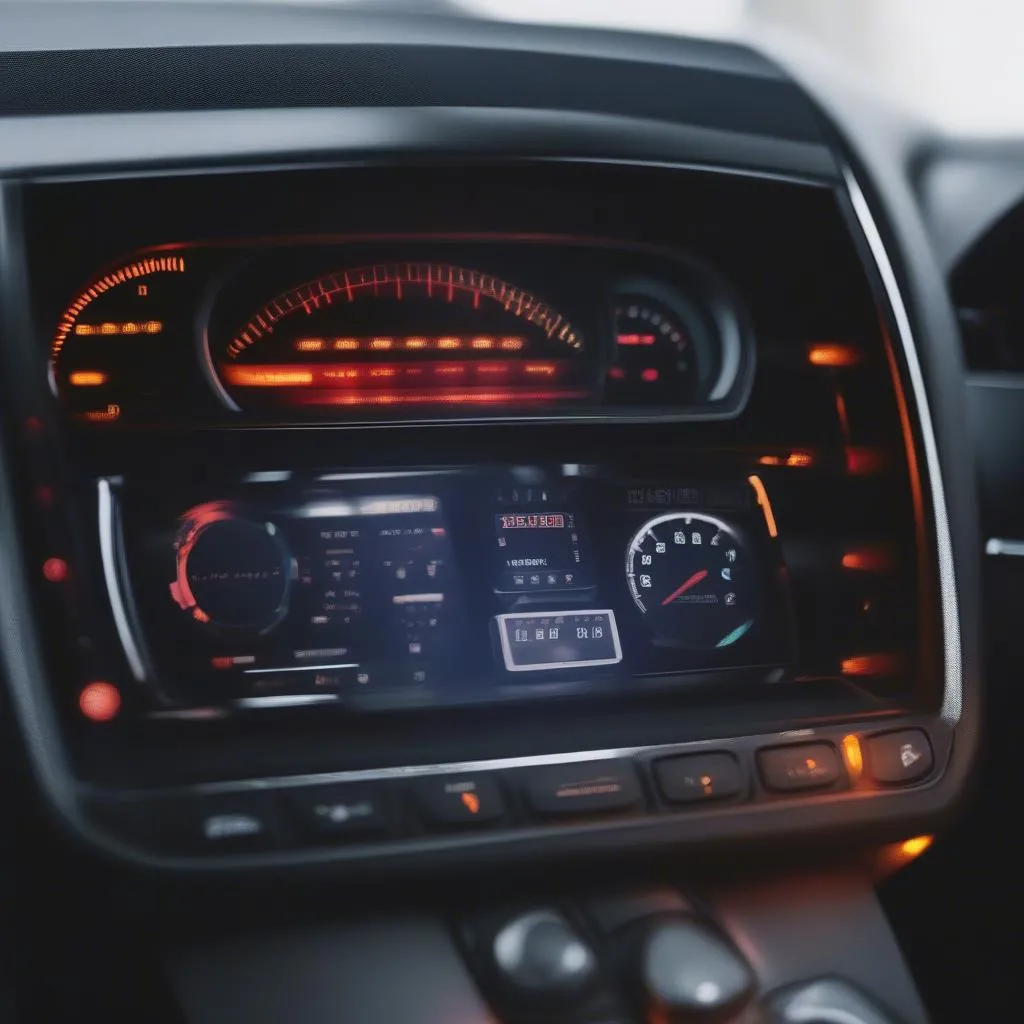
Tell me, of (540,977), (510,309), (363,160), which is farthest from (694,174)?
(540,977)

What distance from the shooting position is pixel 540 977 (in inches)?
41.6

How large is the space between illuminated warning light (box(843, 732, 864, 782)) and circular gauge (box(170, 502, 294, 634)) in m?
0.54

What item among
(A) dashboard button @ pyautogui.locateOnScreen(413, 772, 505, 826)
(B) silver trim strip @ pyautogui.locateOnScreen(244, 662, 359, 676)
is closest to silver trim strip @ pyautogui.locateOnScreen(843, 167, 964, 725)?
(A) dashboard button @ pyautogui.locateOnScreen(413, 772, 505, 826)

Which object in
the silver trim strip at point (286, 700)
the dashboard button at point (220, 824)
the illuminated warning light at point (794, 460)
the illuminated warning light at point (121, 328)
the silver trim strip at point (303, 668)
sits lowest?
the dashboard button at point (220, 824)

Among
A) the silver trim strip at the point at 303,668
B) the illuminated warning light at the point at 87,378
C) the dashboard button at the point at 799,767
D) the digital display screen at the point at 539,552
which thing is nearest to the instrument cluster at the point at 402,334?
the illuminated warning light at the point at 87,378

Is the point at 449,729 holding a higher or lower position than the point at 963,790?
higher

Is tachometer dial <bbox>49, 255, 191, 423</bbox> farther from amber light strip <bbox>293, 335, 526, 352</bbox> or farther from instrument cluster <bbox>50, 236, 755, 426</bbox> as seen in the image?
amber light strip <bbox>293, 335, 526, 352</bbox>

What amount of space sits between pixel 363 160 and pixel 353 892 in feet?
2.10

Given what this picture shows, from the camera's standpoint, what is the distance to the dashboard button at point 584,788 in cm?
111

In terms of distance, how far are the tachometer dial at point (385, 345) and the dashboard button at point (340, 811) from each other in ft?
1.29

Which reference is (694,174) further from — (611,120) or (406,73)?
(406,73)

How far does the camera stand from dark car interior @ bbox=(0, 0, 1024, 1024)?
107cm

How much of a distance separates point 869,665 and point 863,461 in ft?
0.70

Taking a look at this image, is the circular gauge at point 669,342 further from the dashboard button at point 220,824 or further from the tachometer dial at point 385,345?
the dashboard button at point 220,824
